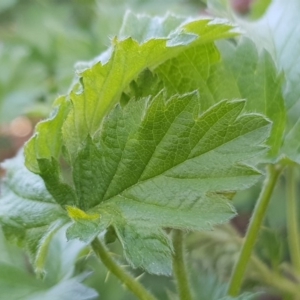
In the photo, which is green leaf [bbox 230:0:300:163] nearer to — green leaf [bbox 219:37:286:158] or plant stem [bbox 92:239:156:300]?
green leaf [bbox 219:37:286:158]

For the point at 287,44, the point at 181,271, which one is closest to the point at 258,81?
the point at 287,44

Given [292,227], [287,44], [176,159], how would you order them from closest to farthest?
[176,159] < [287,44] < [292,227]

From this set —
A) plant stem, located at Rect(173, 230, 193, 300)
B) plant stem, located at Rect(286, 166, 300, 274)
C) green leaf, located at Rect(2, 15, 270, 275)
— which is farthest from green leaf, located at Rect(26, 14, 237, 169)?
plant stem, located at Rect(286, 166, 300, 274)

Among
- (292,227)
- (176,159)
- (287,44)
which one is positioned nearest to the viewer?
(176,159)

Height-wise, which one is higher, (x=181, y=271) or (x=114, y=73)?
(x=114, y=73)

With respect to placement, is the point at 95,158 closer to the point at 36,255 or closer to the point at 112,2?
the point at 36,255

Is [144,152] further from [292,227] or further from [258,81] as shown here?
[292,227]

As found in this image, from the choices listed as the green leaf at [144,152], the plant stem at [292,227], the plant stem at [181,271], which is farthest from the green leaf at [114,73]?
the plant stem at [292,227]

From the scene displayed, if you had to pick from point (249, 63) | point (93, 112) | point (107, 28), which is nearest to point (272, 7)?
point (249, 63)
